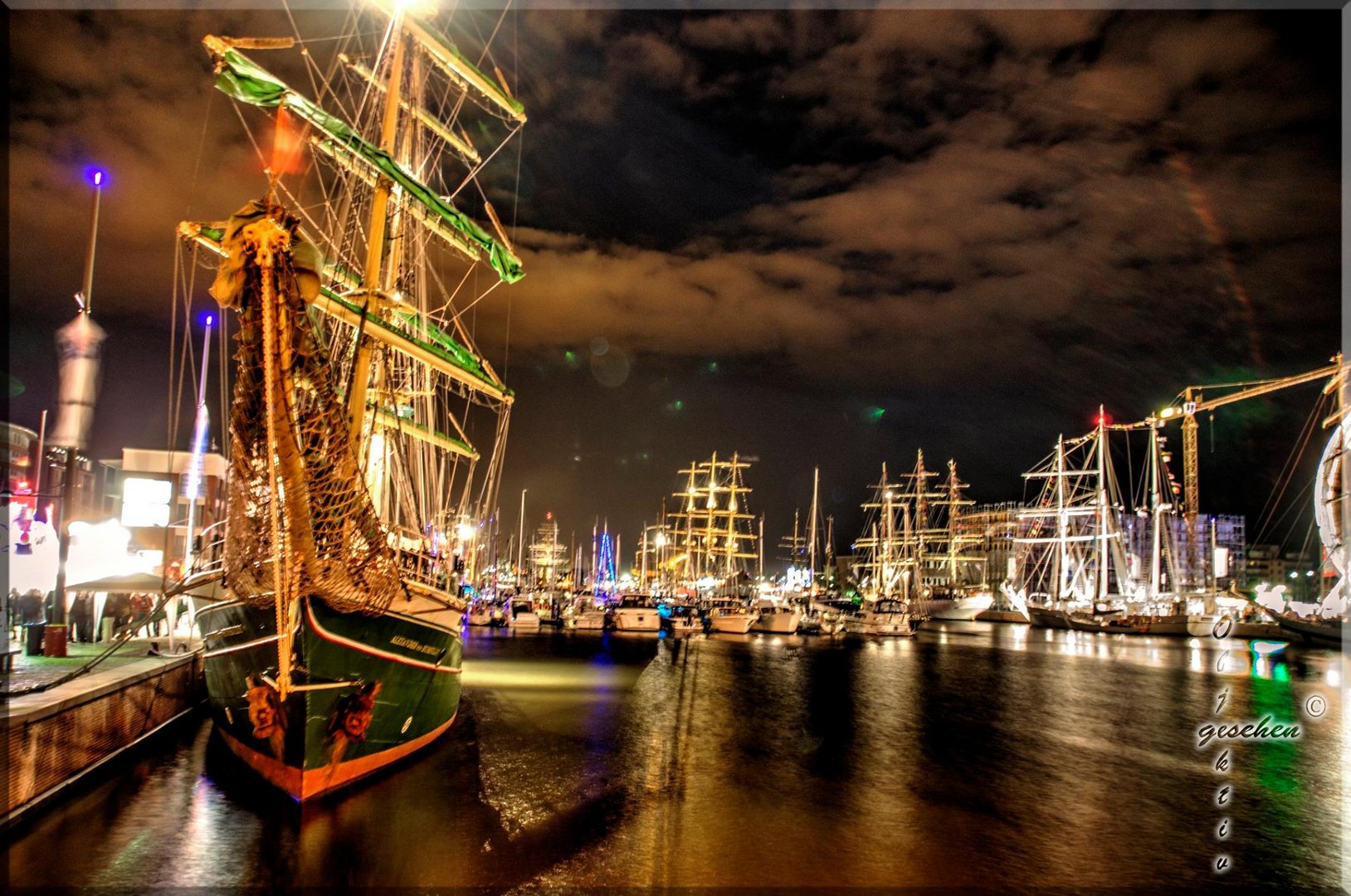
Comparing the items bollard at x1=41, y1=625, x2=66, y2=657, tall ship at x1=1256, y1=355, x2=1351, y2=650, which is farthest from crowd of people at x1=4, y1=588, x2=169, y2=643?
tall ship at x1=1256, y1=355, x2=1351, y2=650

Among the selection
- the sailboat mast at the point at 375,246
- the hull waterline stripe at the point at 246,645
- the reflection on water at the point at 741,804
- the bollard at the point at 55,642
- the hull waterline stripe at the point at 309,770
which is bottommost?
the reflection on water at the point at 741,804

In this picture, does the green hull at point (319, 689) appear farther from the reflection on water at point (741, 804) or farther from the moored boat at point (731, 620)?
the moored boat at point (731, 620)

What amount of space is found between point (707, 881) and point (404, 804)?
5.83 m

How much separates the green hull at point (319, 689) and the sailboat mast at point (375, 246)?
10.8 feet

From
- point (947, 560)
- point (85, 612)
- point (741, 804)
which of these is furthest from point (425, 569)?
point (947, 560)

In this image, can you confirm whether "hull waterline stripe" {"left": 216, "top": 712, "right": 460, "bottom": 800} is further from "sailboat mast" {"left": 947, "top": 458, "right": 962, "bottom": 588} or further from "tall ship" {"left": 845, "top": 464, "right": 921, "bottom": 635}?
"sailboat mast" {"left": 947, "top": 458, "right": 962, "bottom": 588}

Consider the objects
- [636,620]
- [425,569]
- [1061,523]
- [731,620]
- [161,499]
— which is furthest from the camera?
[1061,523]

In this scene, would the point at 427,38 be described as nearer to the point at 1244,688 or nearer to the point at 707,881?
the point at 707,881

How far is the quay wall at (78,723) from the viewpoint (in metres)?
11.8

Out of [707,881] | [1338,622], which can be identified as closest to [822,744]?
[707,881]

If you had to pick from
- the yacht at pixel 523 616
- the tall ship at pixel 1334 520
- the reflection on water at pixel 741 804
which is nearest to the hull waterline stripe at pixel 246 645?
the reflection on water at pixel 741 804

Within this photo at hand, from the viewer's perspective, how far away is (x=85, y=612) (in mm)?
23219

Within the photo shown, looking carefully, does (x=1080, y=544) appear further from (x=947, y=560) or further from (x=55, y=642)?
(x=55, y=642)

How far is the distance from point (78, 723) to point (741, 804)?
12159 millimetres
